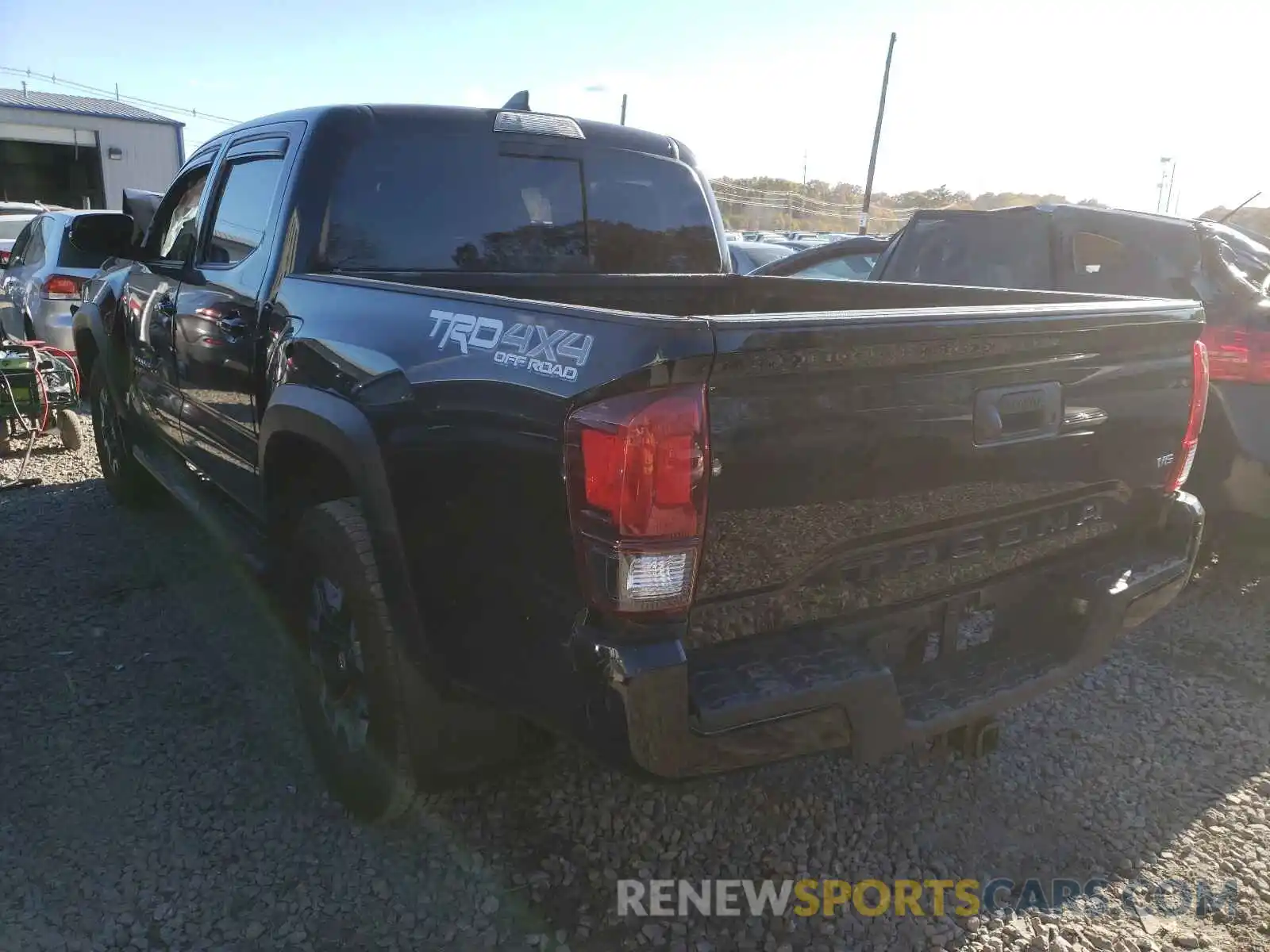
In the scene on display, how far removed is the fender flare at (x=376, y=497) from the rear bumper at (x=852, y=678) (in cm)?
65

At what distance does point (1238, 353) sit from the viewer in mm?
4344

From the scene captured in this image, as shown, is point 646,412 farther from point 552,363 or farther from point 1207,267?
point 1207,267

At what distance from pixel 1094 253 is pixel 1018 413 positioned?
3397 mm

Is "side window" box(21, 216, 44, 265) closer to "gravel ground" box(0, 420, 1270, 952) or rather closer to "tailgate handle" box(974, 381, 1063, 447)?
"gravel ground" box(0, 420, 1270, 952)

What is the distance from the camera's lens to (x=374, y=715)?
256 centimetres

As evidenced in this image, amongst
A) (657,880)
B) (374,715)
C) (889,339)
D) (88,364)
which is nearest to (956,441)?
(889,339)

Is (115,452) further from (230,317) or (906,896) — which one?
(906,896)

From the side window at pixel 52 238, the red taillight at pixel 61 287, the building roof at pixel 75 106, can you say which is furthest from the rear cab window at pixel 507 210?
the building roof at pixel 75 106

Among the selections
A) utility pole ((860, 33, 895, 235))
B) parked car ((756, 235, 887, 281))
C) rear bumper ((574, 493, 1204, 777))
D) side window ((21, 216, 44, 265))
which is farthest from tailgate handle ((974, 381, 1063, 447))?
utility pole ((860, 33, 895, 235))

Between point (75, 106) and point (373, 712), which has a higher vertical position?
point (75, 106)

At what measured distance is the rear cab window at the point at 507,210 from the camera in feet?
10.5

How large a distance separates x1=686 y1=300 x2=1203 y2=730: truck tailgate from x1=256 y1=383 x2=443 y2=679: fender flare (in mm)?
780

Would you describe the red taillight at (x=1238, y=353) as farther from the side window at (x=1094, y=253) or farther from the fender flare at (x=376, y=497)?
the fender flare at (x=376, y=497)

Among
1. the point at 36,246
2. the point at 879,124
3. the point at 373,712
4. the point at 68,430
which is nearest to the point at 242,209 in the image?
the point at 373,712
